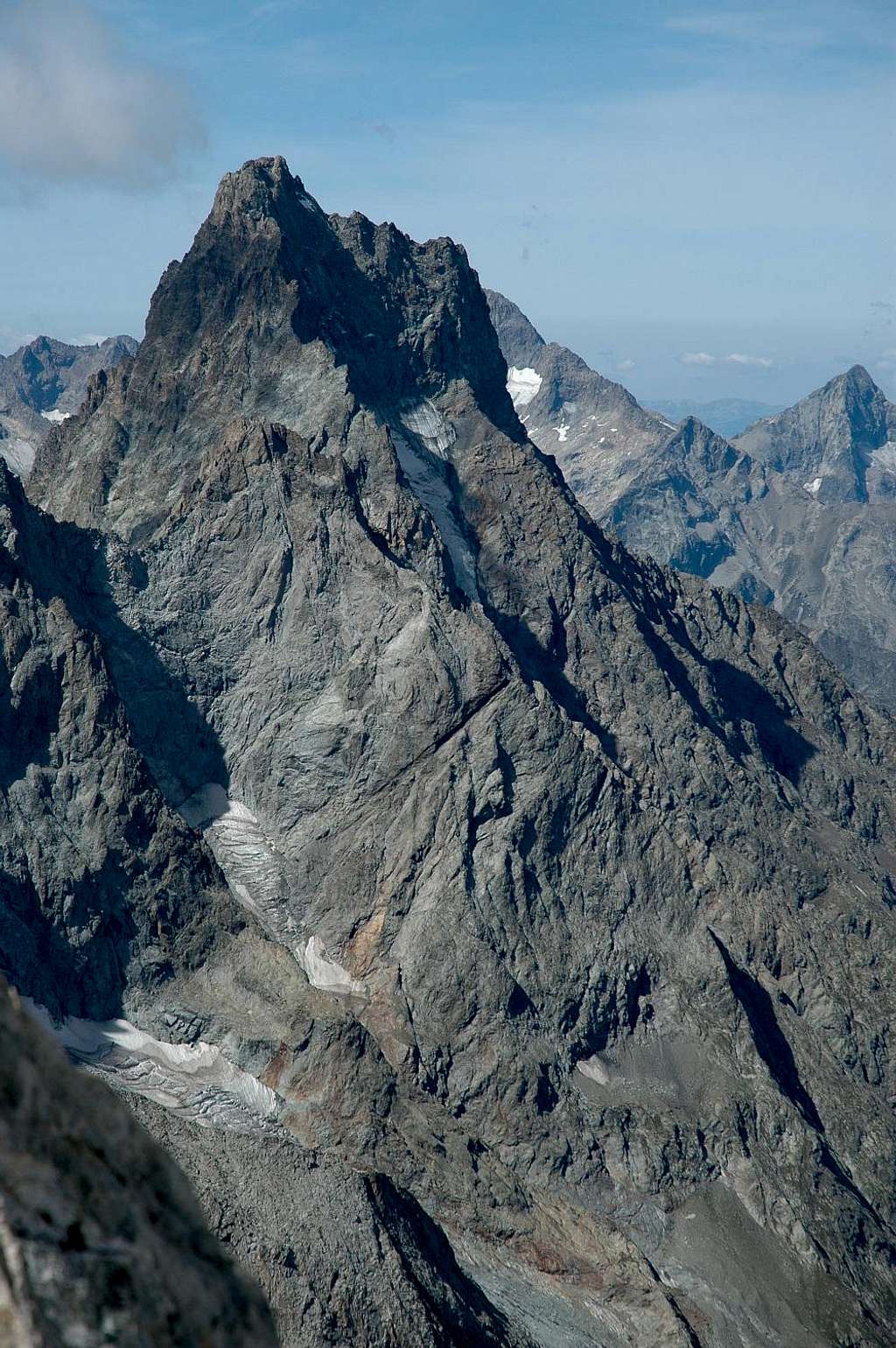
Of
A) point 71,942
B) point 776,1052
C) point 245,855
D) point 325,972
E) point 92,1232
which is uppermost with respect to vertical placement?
point 92,1232

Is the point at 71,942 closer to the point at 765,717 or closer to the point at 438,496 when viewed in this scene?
the point at 438,496

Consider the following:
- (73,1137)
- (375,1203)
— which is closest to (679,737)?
(375,1203)

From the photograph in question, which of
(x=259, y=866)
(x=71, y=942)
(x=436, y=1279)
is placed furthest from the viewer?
(x=259, y=866)

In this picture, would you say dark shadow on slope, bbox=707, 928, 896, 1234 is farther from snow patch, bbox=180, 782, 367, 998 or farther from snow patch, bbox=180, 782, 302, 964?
snow patch, bbox=180, 782, 302, 964

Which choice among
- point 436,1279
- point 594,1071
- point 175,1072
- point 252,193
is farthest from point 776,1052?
point 252,193

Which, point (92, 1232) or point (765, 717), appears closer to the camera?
point (92, 1232)

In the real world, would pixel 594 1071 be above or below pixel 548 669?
below
